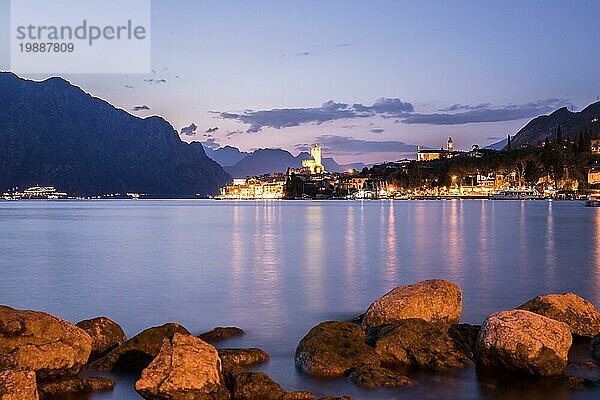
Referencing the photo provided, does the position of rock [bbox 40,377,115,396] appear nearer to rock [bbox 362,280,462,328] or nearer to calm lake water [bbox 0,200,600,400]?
calm lake water [bbox 0,200,600,400]

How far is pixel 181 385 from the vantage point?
991 cm

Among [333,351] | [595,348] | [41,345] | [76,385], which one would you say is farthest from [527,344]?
[41,345]

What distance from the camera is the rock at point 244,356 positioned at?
40.1 ft

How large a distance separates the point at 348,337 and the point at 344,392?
184cm

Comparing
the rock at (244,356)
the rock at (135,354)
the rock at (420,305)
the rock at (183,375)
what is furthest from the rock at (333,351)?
the rock at (135,354)

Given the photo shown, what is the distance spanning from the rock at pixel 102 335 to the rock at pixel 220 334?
1.76 m

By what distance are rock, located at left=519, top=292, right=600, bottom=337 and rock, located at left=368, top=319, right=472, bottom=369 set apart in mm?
2896

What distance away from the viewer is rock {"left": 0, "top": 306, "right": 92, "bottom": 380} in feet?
36.4

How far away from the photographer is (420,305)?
1388cm

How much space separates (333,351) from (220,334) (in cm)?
367

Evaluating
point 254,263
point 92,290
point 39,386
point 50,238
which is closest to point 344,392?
point 39,386

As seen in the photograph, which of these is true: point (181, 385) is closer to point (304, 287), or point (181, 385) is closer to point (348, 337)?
point (348, 337)

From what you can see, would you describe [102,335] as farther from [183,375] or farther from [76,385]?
[183,375]

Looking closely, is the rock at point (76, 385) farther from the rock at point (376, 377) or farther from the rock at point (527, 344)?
the rock at point (527, 344)
